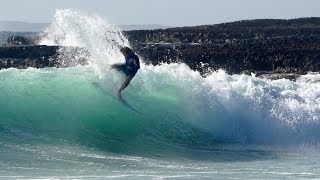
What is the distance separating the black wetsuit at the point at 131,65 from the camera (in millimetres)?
20594

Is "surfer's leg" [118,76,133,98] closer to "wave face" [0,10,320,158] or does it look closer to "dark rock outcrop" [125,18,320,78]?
"wave face" [0,10,320,158]

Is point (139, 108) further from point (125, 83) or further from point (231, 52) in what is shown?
point (231, 52)

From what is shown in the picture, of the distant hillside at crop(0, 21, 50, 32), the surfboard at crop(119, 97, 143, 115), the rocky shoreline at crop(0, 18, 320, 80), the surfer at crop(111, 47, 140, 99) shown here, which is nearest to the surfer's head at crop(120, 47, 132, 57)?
the surfer at crop(111, 47, 140, 99)

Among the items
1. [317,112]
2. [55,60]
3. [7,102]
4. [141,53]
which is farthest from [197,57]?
[7,102]

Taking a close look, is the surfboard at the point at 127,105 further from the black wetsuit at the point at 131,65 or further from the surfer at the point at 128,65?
the black wetsuit at the point at 131,65

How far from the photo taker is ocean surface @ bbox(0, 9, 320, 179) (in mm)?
17500

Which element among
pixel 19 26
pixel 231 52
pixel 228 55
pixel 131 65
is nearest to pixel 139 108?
pixel 131 65

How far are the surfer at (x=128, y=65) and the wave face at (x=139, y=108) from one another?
1.13ft

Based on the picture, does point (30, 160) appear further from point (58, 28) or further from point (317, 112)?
point (317, 112)

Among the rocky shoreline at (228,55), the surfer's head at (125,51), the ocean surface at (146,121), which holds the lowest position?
the ocean surface at (146,121)

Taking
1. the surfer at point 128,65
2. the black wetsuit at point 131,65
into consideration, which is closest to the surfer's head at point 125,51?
the surfer at point 128,65

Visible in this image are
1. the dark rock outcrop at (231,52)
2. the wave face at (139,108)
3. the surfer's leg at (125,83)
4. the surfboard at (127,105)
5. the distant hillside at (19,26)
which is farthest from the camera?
the distant hillside at (19,26)

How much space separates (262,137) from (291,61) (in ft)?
74.0

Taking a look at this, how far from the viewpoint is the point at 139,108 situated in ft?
70.6
